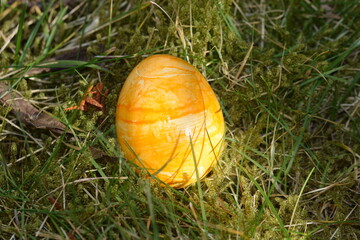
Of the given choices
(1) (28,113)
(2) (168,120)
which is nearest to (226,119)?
(2) (168,120)

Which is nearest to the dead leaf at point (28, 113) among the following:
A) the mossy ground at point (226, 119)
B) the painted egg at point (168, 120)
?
the mossy ground at point (226, 119)

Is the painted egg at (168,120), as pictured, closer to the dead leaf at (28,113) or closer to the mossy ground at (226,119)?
the mossy ground at (226,119)

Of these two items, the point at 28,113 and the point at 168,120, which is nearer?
the point at 168,120

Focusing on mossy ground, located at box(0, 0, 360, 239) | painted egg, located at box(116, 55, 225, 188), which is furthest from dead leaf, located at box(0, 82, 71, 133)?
painted egg, located at box(116, 55, 225, 188)

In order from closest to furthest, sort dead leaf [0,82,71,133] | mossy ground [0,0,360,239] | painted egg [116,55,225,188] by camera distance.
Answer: painted egg [116,55,225,188] < mossy ground [0,0,360,239] < dead leaf [0,82,71,133]

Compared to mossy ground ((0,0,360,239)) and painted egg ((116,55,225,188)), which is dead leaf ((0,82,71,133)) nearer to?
mossy ground ((0,0,360,239))

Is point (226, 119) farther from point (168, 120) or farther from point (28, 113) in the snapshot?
point (28, 113)
